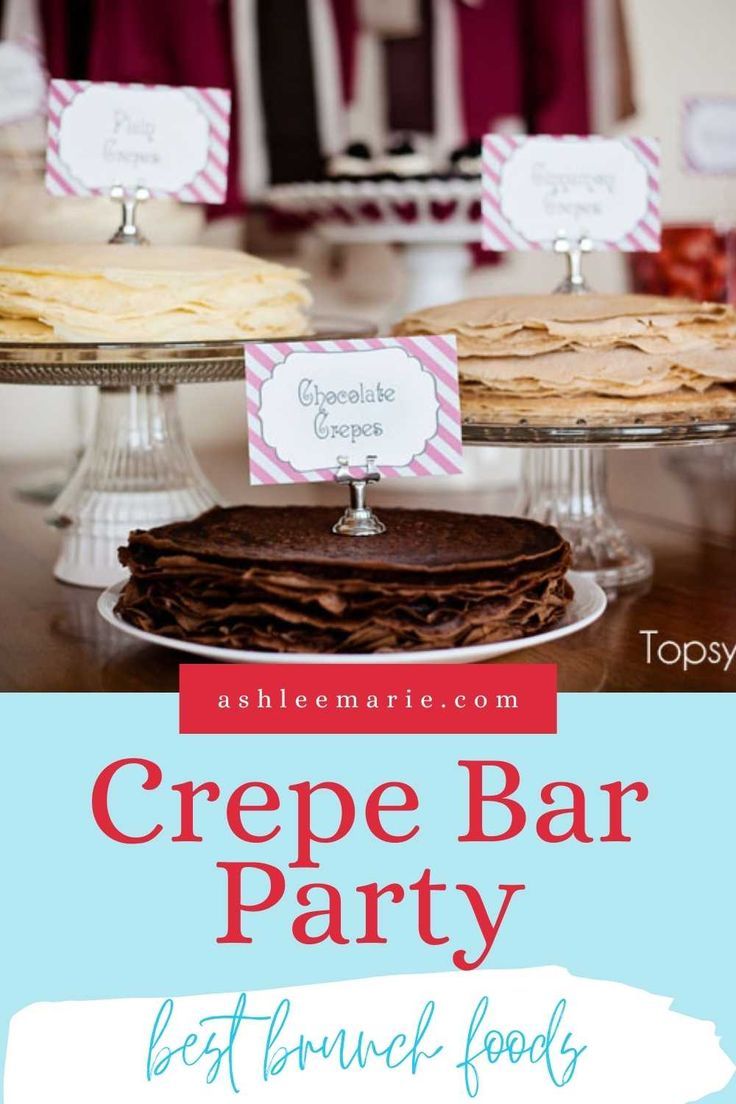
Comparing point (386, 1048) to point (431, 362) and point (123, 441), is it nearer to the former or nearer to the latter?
point (431, 362)

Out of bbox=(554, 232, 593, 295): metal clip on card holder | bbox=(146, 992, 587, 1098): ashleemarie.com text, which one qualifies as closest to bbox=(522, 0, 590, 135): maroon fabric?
bbox=(554, 232, 593, 295): metal clip on card holder

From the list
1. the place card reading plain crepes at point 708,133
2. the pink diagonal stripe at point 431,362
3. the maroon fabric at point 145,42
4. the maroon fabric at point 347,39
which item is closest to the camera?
the pink diagonal stripe at point 431,362

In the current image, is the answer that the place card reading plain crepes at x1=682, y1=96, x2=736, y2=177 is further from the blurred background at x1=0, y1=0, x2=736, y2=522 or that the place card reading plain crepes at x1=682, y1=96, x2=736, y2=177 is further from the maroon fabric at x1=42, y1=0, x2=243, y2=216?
the maroon fabric at x1=42, y1=0, x2=243, y2=216

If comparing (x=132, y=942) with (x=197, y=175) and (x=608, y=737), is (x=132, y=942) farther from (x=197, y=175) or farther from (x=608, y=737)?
(x=197, y=175)

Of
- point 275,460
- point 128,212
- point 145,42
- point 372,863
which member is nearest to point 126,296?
point 128,212

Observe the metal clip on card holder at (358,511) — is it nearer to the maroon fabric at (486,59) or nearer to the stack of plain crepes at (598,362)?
the stack of plain crepes at (598,362)

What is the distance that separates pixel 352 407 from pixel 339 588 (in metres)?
0.15

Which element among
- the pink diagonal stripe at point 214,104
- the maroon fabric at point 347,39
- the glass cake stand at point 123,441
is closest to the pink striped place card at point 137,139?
the pink diagonal stripe at point 214,104

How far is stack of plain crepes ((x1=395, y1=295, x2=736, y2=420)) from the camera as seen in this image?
108 cm

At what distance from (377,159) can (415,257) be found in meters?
0.16

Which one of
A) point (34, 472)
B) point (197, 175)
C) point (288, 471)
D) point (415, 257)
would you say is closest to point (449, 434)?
point (288, 471)

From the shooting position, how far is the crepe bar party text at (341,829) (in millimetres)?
851

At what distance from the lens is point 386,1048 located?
0.86 meters

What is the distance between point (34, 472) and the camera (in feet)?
6.28
